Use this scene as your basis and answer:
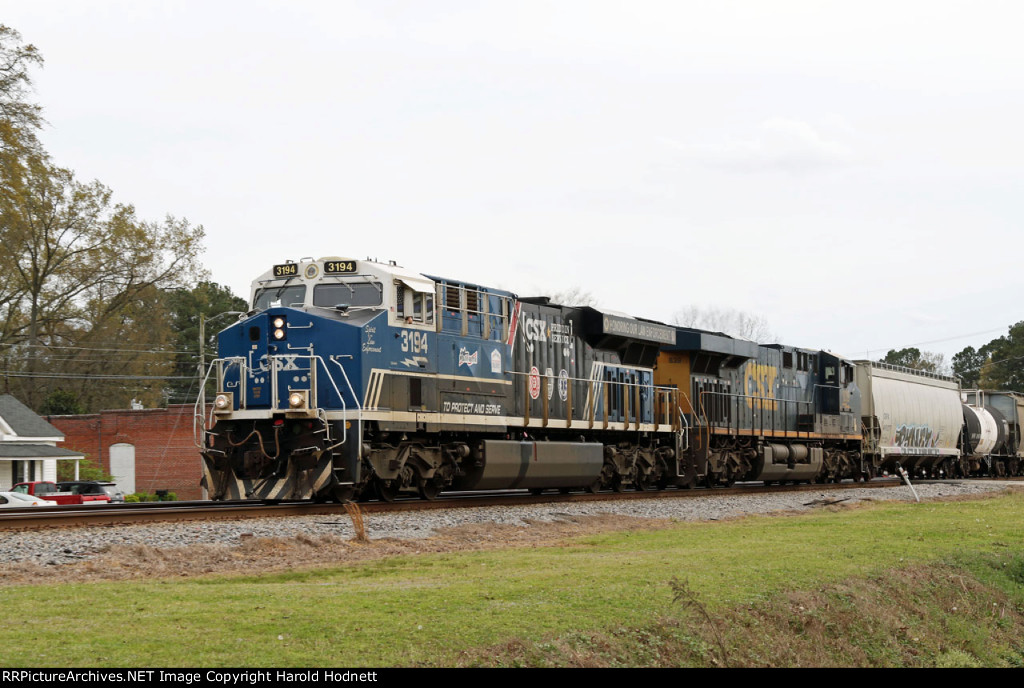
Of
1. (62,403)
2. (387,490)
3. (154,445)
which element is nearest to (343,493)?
(387,490)

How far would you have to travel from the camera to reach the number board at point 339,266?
19.0 meters

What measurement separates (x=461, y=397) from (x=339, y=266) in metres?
3.29

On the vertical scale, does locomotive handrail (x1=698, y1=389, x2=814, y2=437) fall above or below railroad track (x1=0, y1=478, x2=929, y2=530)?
above

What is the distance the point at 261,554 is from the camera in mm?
12719

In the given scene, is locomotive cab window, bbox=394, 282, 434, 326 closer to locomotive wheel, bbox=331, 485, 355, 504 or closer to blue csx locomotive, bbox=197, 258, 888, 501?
blue csx locomotive, bbox=197, 258, 888, 501

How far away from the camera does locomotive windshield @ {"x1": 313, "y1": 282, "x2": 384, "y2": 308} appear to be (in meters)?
18.7

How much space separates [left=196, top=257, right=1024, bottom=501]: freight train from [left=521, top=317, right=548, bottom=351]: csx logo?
41 millimetres

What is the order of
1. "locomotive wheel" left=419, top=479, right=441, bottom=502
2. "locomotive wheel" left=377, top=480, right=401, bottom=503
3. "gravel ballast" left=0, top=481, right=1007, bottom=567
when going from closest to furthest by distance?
"gravel ballast" left=0, top=481, right=1007, bottom=567 < "locomotive wheel" left=377, top=480, right=401, bottom=503 < "locomotive wheel" left=419, top=479, right=441, bottom=502

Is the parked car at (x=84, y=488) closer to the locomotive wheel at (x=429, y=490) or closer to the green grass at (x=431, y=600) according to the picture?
the locomotive wheel at (x=429, y=490)

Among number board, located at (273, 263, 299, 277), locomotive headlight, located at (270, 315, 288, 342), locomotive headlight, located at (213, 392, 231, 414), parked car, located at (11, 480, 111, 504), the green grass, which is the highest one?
number board, located at (273, 263, 299, 277)

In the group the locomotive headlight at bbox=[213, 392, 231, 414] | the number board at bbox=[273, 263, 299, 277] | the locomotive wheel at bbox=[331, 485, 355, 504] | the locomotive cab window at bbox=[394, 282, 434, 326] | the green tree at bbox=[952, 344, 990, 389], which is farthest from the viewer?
the green tree at bbox=[952, 344, 990, 389]

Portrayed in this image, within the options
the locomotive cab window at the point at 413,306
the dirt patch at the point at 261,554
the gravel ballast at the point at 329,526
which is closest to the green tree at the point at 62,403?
the locomotive cab window at the point at 413,306

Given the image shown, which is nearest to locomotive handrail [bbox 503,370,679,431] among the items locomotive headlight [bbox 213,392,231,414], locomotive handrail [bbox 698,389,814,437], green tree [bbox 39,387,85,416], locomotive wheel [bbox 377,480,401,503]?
locomotive handrail [bbox 698,389,814,437]
